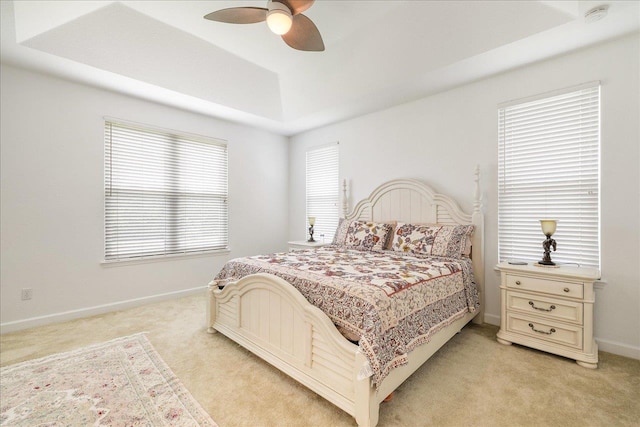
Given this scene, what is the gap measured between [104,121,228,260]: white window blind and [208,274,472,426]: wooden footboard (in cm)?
169

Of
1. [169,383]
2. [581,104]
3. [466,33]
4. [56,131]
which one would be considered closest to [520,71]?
[581,104]

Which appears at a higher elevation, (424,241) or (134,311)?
(424,241)

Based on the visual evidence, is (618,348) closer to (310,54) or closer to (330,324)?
(330,324)

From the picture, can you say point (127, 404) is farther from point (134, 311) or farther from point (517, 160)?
point (517, 160)

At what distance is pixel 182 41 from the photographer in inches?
118

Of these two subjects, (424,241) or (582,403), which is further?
(424,241)

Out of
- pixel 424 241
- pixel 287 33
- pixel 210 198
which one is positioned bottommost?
pixel 424 241

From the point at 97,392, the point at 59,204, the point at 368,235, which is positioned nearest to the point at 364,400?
the point at 97,392

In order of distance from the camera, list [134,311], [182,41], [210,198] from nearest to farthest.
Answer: [182,41] < [134,311] < [210,198]

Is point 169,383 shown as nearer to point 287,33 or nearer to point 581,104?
point 287,33

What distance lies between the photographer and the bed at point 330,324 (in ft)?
5.10

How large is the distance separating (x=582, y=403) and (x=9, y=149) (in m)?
5.09

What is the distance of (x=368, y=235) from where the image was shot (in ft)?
11.3

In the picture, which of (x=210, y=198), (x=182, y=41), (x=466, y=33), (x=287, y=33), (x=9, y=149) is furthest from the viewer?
(x=210, y=198)
